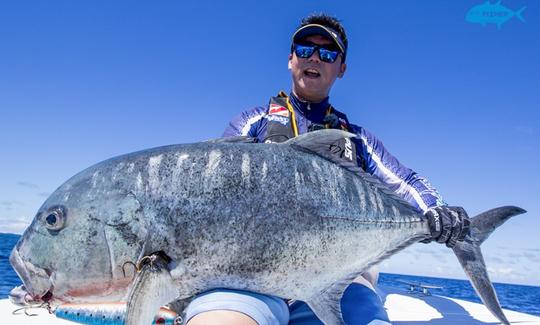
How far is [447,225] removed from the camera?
2957mm

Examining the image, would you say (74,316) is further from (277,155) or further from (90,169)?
(277,155)

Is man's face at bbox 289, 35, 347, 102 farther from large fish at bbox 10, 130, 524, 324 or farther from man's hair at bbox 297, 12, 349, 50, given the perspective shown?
large fish at bbox 10, 130, 524, 324

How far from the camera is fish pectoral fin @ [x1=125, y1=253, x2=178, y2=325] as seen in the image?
208cm

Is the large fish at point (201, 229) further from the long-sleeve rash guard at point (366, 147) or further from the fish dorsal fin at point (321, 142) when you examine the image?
the long-sleeve rash guard at point (366, 147)

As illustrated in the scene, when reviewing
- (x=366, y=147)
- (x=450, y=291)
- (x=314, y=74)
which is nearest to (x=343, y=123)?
(x=366, y=147)

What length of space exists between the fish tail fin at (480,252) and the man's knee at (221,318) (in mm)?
1728

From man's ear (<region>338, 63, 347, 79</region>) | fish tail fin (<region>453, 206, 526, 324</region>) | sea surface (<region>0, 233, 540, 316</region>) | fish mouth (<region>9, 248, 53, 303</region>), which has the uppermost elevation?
man's ear (<region>338, 63, 347, 79</region>)

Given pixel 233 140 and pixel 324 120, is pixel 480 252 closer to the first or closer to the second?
pixel 324 120

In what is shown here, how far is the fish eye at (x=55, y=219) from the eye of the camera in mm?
2291

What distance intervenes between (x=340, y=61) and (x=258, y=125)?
1.11m

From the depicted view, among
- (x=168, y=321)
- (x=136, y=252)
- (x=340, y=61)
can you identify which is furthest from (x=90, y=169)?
(x=340, y=61)

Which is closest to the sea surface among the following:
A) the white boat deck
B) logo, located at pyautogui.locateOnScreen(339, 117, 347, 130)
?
the white boat deck

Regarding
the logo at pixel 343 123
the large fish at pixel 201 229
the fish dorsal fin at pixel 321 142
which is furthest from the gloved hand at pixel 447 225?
the logo at pixel 343 123

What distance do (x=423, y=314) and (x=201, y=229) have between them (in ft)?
15.8
